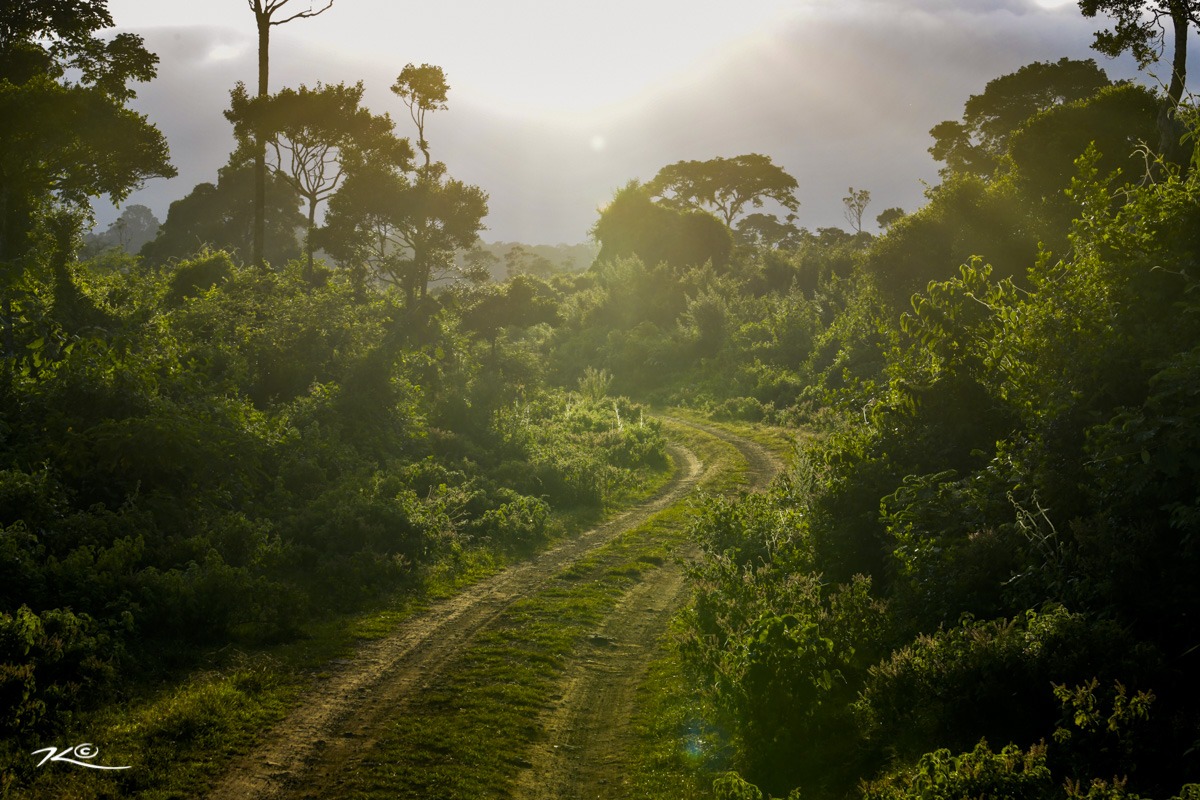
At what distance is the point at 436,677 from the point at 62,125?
18.0 m

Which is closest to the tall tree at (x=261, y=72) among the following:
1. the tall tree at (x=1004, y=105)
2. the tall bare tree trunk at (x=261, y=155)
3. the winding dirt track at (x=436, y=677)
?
the tall bare tree trunk at (x=261, y=155)

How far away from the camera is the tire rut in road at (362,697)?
768cm

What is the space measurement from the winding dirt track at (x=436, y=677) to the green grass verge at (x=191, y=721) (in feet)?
0.97

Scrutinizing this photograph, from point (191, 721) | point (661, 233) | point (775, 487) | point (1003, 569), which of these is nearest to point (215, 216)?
point (661, 233)

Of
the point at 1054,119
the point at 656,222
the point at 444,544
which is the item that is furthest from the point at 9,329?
the point at 656,222

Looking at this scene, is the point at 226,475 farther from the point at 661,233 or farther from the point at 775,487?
the point at 661,233

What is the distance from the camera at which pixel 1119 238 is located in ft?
30.1

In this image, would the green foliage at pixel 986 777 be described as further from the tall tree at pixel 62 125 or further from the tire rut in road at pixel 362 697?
the tall tree at pixel 62 125

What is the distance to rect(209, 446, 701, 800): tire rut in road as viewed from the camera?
768 centimetres

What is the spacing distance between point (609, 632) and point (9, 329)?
12.6 meters

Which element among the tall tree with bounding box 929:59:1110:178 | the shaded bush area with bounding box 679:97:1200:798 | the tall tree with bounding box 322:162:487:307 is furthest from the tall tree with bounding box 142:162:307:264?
the shaded bush area with bounding box 679:97:1200:798

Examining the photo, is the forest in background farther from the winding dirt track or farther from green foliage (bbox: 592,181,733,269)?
green foliage (bbox: 592,181,733,269)

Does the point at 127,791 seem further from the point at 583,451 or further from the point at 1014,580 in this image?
the point at 583,451

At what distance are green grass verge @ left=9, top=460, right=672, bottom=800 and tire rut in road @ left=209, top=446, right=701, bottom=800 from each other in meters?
0.25
